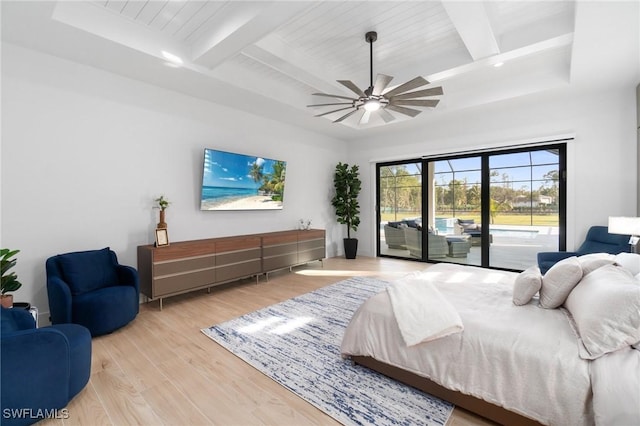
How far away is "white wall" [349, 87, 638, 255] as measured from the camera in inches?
160

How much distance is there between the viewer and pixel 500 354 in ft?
5.24

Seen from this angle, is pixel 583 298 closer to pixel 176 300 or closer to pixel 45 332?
pixel 45 332

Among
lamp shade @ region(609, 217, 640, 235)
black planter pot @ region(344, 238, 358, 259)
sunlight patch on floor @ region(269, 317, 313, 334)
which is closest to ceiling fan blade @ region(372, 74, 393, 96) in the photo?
sunlight patch on floor @ region(269, 317, 313, 334)

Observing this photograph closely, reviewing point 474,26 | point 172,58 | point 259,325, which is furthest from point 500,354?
point 172,58

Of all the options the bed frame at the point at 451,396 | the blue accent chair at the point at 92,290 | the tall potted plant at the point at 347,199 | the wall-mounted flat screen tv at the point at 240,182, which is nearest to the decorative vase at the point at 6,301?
the blue accent chair at the point at 92,290

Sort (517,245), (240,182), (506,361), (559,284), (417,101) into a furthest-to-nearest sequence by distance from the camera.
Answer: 1. (517,245)
2. (240,182)
3. (417,101)
4. (559,284)
5. (506,361)

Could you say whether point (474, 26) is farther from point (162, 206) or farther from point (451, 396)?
point (162, 206)

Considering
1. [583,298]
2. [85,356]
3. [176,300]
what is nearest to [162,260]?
[176,300]

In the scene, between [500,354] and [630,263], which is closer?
[500,354]

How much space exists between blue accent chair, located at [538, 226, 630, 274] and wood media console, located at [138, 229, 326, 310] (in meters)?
3.68

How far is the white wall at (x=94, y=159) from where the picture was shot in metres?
2.94

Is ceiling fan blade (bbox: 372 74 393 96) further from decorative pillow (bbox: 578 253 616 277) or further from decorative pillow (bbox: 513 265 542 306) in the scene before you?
decorative pillow (bbox: 578 253 616 277)

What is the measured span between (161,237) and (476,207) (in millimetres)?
5319

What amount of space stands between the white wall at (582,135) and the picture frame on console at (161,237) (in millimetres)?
4801
